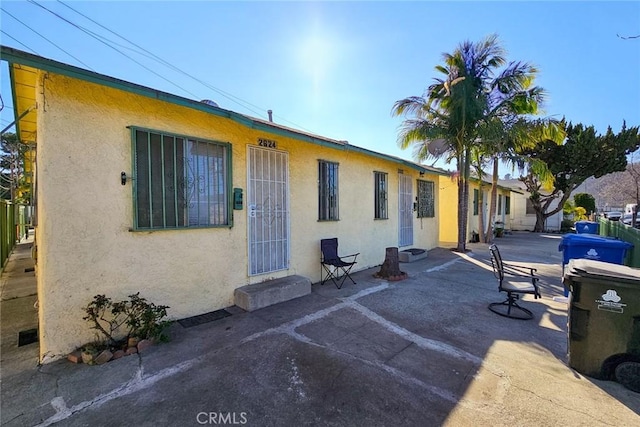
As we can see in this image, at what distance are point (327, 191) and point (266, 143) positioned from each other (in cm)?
200

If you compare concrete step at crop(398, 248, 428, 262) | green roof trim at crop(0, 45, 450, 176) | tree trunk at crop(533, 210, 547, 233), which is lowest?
concrete step at crop(398, 248, 428, 262)

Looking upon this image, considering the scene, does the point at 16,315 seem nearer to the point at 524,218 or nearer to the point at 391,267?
the point at 391,267

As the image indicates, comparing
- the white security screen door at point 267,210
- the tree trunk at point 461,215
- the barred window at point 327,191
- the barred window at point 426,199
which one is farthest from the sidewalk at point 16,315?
the tree trunk at point 461,215

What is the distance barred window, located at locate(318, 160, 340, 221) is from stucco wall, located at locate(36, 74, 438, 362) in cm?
192

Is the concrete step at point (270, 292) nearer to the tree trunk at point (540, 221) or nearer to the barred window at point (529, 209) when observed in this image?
the tree trunk at point (540, 221)

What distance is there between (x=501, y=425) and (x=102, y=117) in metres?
5.27

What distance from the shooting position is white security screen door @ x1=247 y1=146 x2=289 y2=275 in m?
5.31

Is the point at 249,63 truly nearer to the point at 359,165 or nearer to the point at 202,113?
the point at 359,165

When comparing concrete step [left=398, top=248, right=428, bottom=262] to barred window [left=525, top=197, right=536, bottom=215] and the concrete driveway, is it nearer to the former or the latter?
the concrete driveway

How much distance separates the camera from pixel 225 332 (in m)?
3.99

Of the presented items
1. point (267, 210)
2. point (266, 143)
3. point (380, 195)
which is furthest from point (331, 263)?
point (380, 195)

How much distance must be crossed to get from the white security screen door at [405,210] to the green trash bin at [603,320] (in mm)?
6447

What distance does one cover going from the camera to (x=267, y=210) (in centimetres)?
561

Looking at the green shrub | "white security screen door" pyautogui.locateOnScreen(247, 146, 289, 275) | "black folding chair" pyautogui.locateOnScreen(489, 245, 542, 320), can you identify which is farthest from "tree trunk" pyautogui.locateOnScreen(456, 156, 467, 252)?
the green shrub
